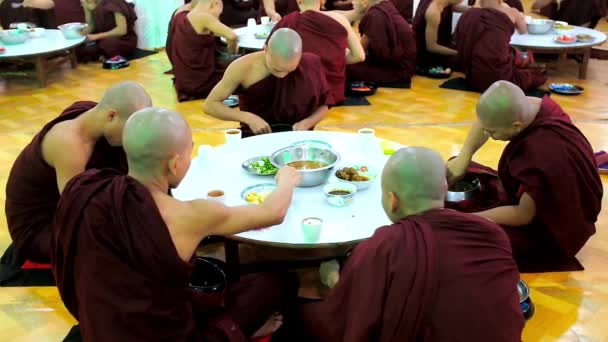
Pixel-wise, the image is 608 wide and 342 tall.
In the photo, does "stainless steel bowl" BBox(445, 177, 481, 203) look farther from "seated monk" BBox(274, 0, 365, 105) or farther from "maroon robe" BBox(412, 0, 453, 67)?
"maroon robe" BBox(412, 0, 453, 67)

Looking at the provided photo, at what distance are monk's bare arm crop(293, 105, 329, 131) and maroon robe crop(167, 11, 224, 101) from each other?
2.43 m

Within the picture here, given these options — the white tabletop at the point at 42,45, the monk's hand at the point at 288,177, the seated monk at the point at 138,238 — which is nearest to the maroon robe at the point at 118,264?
the seated monk at the point at 138,238

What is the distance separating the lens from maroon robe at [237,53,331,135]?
386 centimetres

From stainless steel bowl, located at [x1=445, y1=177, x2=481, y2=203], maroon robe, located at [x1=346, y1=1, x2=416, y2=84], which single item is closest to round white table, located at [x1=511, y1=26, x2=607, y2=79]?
maroon robe, located at [x1=346, y1=1, x2=416, y2=84]

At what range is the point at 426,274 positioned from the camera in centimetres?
174

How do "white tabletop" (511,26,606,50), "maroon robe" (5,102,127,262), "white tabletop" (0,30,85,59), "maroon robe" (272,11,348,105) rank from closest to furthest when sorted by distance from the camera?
"maroon robe" (5,102,127,262), "maroon robe" (272,11,348,105), "white tabletop" (511,26,606,50), "white tabletop" (0,30,85,59)

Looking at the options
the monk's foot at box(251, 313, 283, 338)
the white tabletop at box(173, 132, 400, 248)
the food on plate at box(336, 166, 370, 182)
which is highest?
the food on plate at box(336, 166, 370, 182)

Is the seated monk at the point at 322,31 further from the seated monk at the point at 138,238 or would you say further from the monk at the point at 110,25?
the seated monk at the point at 138,238

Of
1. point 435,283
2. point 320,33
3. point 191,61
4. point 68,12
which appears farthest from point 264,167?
point 68,12

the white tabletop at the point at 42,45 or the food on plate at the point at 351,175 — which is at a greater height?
the white tabletop at the point at 42,45

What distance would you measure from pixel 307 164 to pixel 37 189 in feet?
4.22

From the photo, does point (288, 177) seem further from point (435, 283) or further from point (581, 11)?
point (581, 11)

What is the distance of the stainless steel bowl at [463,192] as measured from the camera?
3.28 m

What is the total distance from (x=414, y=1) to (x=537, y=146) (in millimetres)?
5766
